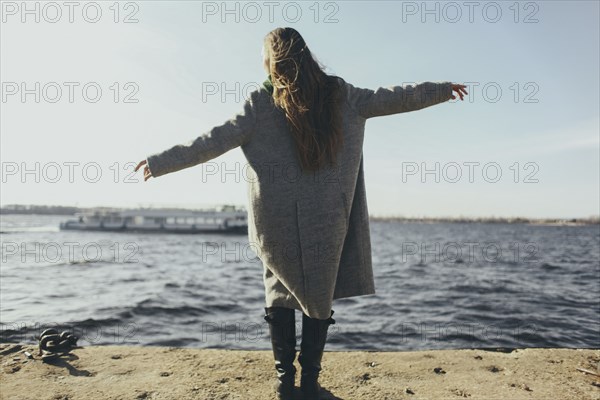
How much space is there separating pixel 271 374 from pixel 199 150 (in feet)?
5.70

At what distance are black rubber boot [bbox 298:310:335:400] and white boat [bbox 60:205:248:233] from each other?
58.6 m

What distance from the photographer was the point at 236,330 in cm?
786

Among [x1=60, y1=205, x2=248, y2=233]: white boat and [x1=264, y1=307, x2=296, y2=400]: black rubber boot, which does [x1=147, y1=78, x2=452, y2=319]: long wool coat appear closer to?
[x1=264, y1=307, x2=296, y2=400]: black rubber boot

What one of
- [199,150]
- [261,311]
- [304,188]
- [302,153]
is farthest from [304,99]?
[261,311]

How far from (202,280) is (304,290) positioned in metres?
13.9

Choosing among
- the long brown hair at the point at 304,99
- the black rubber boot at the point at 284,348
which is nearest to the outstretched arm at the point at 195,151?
the long brown hair at the point at 304,99

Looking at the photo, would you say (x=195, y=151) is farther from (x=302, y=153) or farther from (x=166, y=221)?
(x=166, y=221)

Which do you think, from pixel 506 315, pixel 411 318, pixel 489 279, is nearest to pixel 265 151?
pixel 411 318

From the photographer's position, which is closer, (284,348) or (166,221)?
(284,348)

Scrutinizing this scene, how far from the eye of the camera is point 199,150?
7.34 feet

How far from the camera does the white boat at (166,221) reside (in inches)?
2402

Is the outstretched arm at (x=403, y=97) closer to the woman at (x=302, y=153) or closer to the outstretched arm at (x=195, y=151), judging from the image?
the woman at (x=302, y=153)

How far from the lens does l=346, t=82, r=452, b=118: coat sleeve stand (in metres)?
2.34

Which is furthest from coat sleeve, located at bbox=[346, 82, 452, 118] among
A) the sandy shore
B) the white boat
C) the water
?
the white boat
